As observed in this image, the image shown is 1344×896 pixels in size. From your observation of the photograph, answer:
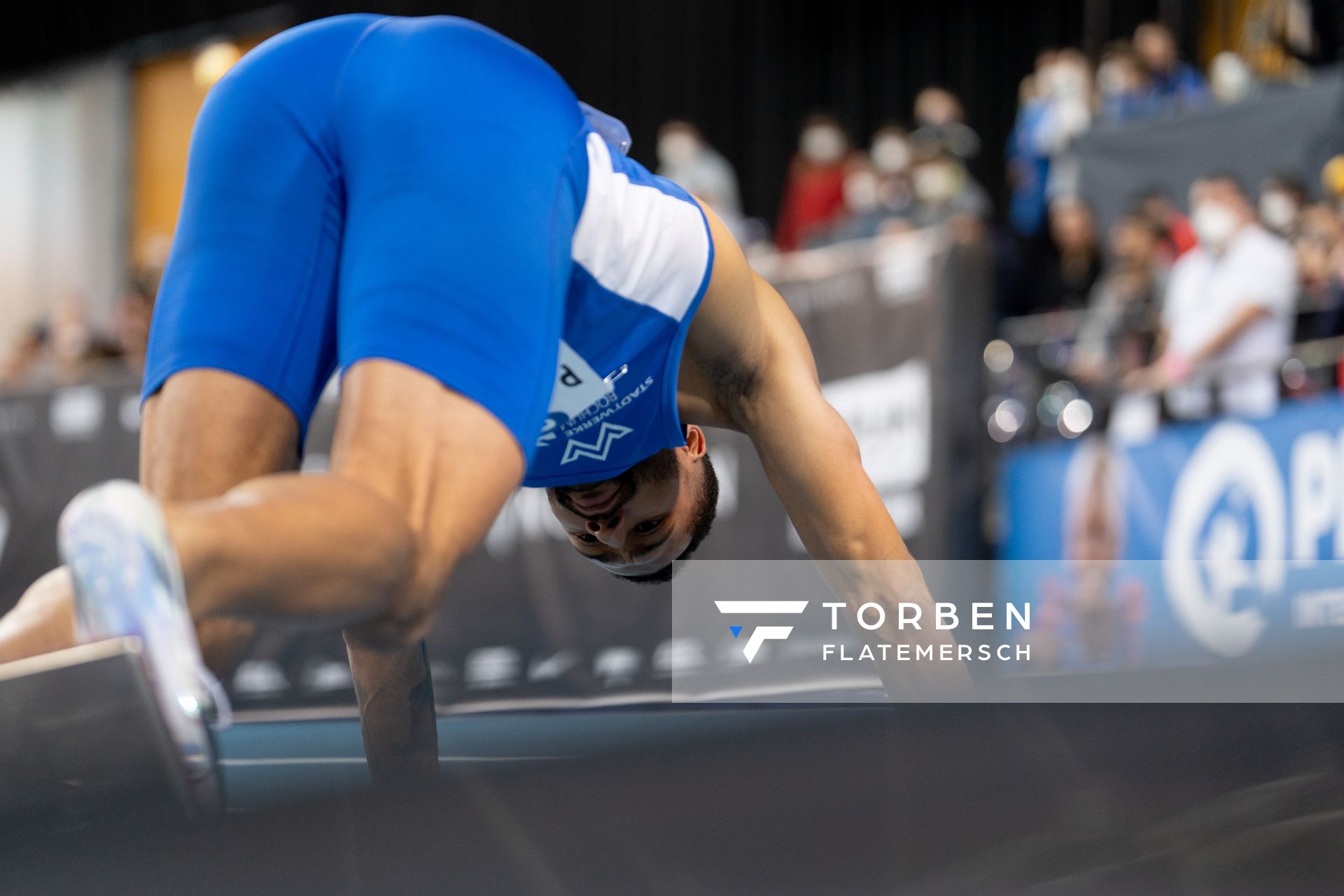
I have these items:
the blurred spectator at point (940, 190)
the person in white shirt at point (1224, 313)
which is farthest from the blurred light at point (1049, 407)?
the blurred spectator at point (940, 190)

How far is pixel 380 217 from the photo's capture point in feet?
5.41

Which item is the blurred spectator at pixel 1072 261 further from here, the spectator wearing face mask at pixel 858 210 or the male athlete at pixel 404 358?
the male athlete at pixel 404 358

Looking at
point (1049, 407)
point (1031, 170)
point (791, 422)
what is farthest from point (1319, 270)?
point (791, 422)

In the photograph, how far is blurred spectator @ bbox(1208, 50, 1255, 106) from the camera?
287 inches

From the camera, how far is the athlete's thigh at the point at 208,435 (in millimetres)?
1774

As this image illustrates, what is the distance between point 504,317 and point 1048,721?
48.7 inches

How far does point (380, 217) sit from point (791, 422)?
75 cm

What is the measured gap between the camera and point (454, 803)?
6.07 feet

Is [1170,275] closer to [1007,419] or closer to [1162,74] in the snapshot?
[1007,419]

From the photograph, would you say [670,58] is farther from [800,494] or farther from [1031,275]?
[800,494]

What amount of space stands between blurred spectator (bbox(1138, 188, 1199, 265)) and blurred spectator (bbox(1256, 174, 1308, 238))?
0.48m

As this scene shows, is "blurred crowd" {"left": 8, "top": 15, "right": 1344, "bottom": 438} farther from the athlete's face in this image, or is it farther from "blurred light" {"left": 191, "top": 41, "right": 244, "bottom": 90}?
the athlete's face

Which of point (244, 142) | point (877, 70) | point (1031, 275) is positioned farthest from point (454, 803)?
point (877, 70)

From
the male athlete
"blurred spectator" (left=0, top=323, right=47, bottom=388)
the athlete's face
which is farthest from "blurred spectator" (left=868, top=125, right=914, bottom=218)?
the male athlete
